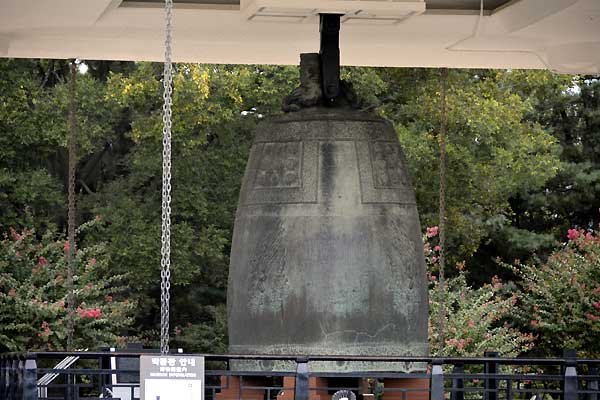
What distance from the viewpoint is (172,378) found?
1030cm

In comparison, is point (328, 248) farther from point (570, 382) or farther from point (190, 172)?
point (190, 172)

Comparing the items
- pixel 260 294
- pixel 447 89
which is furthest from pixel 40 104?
pixel 260 294

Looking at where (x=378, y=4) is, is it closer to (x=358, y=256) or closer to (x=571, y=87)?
(x=358, y=256)

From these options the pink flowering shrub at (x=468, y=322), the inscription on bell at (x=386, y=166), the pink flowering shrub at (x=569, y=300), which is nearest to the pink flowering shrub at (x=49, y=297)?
the pink flowering shrub at (x=468, y=322)

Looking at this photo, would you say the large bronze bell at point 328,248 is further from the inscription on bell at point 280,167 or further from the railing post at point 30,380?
the railing post at point 30,380

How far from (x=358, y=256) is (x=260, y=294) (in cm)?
84

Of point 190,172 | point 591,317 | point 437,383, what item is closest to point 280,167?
point 437,383

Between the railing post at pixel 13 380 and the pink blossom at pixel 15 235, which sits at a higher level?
the pink blossom at pixel 15 235

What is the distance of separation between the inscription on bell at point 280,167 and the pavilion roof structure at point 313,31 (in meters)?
1.20

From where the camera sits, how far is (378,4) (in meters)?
13.0

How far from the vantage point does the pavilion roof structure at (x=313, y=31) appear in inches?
523

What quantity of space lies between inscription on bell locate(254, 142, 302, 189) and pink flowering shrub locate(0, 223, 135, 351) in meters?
10.8

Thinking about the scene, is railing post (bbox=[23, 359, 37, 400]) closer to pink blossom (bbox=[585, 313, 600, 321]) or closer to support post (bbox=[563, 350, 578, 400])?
support post (bbox=[563, 350, 578, 400])

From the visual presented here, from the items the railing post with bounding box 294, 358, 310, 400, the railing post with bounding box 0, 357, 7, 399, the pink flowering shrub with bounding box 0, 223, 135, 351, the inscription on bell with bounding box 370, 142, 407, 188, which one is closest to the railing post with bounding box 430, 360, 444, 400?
the railing post with bounding box 294, 358, 310, 400
